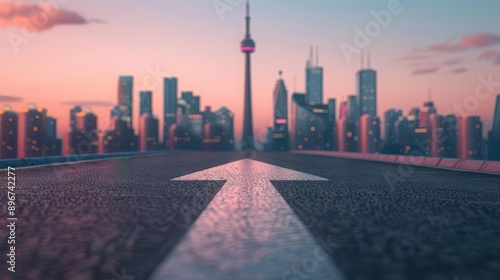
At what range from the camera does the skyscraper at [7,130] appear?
14150 cm

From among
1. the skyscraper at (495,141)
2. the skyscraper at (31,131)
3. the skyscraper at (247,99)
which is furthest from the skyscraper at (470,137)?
the skyscraper at (31,131)

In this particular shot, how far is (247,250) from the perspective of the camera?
5543 mm

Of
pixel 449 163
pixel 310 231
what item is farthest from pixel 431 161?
Answer: pixel 310 231

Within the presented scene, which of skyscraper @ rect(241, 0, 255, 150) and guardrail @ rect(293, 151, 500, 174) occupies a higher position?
skyscraper @ rect(241, 0, 255, 150)

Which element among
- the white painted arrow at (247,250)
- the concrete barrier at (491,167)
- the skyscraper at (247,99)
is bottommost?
the white painted arrow at (247,250)

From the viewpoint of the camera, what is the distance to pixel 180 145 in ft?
652

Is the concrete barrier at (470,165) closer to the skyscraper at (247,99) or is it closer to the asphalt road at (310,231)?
the asphalt road at (310,231)

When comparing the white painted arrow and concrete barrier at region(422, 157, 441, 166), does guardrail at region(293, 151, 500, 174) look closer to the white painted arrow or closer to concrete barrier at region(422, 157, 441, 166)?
concrete barrier at region(422, 157, 441, 166)

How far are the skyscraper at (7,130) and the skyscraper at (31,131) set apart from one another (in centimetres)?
360

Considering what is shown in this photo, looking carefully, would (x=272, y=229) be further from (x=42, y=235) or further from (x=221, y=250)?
(x=42, y=235)

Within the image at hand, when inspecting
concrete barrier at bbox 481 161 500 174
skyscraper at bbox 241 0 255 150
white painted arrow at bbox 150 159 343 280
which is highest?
skyscraper at bbox 241 0 255 150

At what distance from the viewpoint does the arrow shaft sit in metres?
4.55

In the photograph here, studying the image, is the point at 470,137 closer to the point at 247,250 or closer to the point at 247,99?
the point at 247,99

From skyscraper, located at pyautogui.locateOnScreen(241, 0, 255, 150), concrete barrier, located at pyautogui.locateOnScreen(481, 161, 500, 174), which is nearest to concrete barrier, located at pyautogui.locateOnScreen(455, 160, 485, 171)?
concrete barrier, located at pyautogui.locateOnScreen(481, 161, 500, 174)
